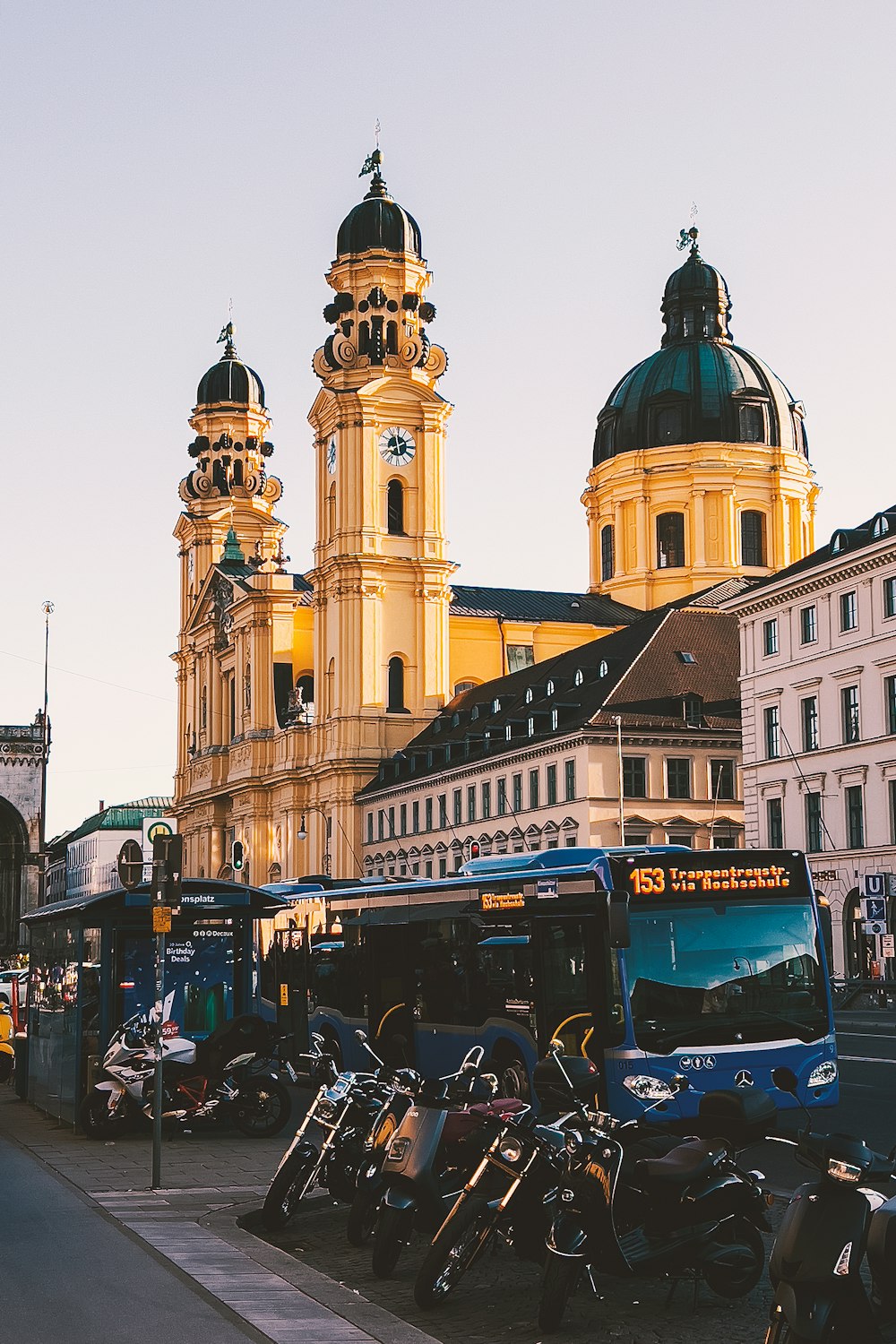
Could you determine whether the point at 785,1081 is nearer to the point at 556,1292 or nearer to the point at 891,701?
the point at 556,1292

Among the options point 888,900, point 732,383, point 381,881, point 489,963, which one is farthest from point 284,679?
point 489,963

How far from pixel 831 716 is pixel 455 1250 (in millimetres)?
50169

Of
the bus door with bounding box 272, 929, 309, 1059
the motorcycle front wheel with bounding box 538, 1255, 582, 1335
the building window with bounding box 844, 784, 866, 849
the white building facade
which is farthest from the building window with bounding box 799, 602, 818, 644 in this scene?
the motorcycle front wheel with bounding box 538, 1255, 582, 1335

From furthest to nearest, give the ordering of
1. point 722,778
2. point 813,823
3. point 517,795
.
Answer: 1. point 517,795
2. point 722,778
3. point 813,823

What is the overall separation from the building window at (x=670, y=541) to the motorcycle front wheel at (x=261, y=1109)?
88.4 metres

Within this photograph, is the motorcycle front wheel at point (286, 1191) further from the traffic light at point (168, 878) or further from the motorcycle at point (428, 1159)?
the traffic light at point (168, 878)

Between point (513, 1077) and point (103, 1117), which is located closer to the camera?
point (513, 1077)

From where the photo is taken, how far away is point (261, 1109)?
20.8 metres

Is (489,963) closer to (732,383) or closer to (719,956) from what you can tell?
(719,956)

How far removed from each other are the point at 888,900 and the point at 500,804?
28385 millimetres

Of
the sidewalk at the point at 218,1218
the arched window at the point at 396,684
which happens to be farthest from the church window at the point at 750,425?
the sidewalk at the point at 218,1218

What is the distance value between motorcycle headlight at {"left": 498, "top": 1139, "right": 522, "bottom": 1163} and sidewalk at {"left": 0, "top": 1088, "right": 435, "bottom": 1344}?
1121 mm

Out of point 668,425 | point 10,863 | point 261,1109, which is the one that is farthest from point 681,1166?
point 10,863

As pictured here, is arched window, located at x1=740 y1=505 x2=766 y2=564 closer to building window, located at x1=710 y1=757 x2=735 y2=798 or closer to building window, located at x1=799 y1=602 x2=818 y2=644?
building window, located at x1=710 y1=757 x2=735 y2=798
